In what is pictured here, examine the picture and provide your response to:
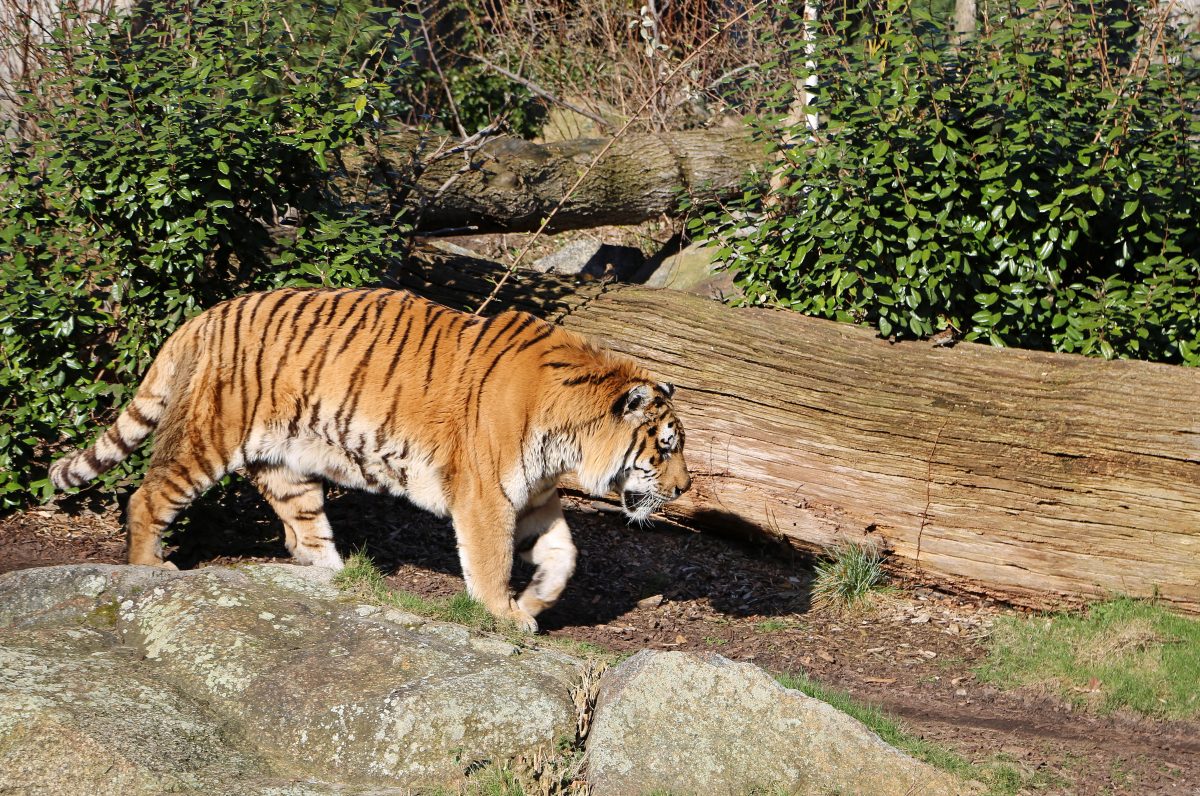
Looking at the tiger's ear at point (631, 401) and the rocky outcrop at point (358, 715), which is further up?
the tiger's ear at point (631, 401)

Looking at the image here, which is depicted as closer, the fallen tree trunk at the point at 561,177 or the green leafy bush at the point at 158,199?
the green leafy bush at the point at 158,199

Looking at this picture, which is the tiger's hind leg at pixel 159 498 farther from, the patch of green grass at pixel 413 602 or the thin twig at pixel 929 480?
the thin twig at pixel 929 480

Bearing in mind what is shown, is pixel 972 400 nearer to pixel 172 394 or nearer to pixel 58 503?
pixel 172 394

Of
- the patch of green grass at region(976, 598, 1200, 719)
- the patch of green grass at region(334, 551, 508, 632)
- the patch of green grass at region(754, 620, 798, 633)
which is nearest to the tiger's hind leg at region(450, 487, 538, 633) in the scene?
the patch of green grass at region(334, 551, 508, 632)

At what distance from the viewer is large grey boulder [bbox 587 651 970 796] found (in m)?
4.27

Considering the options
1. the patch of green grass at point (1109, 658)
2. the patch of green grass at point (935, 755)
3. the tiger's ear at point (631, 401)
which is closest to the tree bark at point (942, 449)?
the patch of green grass at point (1109, 658)

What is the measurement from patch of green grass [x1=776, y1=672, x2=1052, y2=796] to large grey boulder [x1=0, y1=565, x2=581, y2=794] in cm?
121

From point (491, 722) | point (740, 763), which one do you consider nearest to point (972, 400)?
point (740, 763)

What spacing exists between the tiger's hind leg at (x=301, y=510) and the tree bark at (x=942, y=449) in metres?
2.27

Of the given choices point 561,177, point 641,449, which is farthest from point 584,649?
point 561,177

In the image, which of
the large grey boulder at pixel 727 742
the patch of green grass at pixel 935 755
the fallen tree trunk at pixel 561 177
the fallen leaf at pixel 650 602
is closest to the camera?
the large grey boulder at pixel 727 742

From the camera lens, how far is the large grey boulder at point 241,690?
4062 millimetres

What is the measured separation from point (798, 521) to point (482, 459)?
230 cm

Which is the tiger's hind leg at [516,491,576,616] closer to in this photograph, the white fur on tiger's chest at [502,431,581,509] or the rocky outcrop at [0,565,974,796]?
the white fur on tiger's chest at [502,431,581,509]
